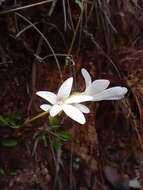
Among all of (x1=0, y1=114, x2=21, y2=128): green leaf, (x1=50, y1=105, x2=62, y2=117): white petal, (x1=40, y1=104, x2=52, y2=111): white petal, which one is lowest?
(x1=0, y1=114, x2=21, y2=128): green leaf

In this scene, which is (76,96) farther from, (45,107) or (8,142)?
(8,142)

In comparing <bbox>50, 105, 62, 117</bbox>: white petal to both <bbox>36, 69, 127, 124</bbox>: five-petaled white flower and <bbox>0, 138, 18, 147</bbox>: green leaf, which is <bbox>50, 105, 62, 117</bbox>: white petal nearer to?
<bbox>36, 69, 127, 124</bbox>: five-petaled white flower

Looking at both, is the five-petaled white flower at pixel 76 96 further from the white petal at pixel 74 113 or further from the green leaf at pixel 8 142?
the green leaf at pixel 8 142

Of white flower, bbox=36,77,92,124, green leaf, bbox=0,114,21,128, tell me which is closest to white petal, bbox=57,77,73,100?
white flower, bbox=36,77,92,124

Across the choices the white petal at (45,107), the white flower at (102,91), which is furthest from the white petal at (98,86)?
the white petal at (45,107)

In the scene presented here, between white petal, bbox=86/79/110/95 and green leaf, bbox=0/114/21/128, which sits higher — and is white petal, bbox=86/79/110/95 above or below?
above

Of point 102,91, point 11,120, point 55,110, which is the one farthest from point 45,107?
point 11,120

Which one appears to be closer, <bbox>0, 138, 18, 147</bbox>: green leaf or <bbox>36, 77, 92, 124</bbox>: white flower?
<bbox>36, 77, 92, 124</bbox>: white flower
